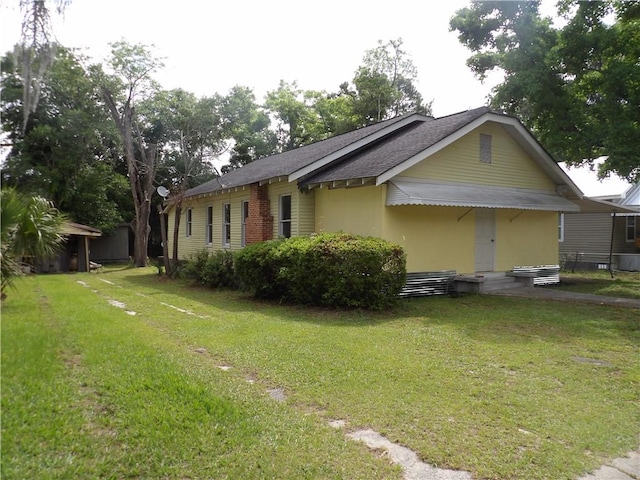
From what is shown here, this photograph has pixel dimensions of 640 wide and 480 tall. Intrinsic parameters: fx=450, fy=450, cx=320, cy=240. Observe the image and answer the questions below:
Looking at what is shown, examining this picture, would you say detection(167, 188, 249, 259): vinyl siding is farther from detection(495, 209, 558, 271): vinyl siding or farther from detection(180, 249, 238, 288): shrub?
detection(495, 209, 558, 271): vinyl siding

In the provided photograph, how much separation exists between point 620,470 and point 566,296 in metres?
9.78

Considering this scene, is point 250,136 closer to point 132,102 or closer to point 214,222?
point 132,102

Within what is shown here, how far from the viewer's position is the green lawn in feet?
10.1

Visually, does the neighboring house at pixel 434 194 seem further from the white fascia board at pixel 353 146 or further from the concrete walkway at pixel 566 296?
the concrete walkway at pixel 566 296

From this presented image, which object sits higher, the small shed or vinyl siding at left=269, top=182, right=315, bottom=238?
vinyl siding at left=269, top=182, right=315, bottom=238

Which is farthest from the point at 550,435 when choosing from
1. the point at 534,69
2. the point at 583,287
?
the point at 534,69

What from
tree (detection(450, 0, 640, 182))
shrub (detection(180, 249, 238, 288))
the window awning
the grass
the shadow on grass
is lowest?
the shadow on grass

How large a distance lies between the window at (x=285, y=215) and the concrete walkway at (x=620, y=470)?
38.9 ft

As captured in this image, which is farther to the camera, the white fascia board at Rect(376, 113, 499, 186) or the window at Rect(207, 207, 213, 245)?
the window at Rect(207, 207, 213, 245)

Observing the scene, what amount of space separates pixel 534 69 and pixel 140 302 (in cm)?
1469

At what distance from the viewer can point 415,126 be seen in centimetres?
1644

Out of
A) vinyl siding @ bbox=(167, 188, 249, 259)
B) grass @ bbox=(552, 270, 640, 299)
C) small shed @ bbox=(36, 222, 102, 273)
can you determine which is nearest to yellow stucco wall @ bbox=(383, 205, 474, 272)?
grass @ bbox=(552, 270, 640, 299)

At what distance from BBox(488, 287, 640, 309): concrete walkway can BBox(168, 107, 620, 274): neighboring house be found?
116cm

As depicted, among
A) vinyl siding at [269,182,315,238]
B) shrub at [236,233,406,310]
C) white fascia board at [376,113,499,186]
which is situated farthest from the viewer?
vinyl siding at [269,182,315,238]
